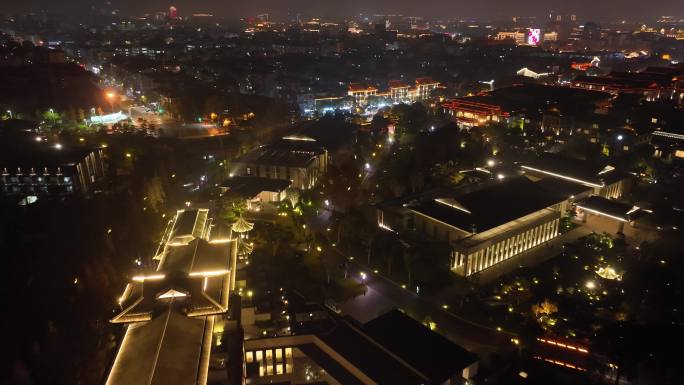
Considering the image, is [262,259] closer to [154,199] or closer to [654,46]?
[154,199]

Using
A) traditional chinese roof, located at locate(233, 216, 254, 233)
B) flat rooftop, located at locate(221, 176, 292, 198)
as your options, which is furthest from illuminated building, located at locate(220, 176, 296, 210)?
traditional chinese roof, located at locate(233, 216, 254, 233)

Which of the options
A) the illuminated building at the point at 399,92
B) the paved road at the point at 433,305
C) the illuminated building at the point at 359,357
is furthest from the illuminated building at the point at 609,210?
the illuminated building at the point at 399,92

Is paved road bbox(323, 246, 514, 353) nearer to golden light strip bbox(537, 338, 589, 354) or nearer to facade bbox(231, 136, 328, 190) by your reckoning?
golden light strip bbox(537, 338, 589, 354)

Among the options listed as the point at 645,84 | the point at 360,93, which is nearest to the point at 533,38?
the point at 645,84

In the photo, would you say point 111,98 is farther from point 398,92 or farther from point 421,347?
point 421,347

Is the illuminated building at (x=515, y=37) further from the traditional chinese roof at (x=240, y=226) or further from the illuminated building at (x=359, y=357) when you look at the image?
the illuminated building at (x=359, y=357)

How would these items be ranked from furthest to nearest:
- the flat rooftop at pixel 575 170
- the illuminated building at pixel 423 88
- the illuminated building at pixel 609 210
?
the illuminated building at pixel 423 88
the flat rooftop at pixel 575 170
the illuminated building at pixel 609 210
